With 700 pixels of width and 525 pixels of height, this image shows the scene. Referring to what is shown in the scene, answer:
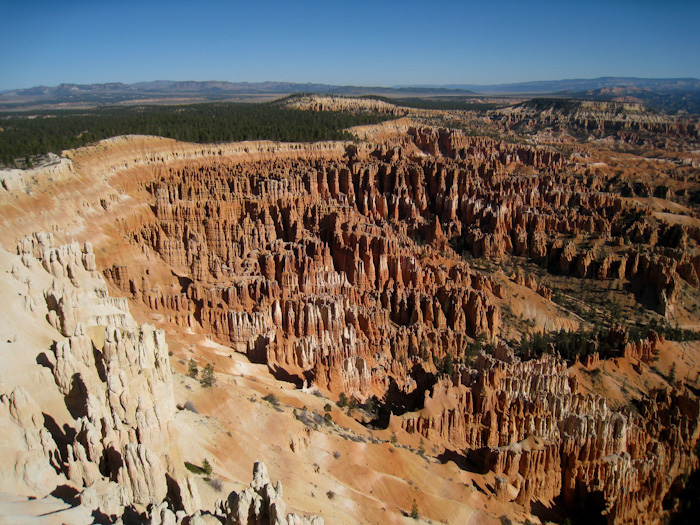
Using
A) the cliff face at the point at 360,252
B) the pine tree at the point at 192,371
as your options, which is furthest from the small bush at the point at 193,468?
the cliff face at the point at 360,252

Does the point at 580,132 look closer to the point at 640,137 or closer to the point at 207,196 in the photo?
the point at 640,137

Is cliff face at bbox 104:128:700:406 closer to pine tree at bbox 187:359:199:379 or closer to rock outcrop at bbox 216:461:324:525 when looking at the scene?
pine tree at bbox 187:359:199:379

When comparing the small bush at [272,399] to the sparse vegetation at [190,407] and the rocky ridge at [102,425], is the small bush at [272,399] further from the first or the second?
the rocky ridge at [102,425]

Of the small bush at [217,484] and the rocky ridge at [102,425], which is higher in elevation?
the rocky ridge at [102,425]

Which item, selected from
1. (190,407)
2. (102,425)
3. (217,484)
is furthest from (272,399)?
(102,425)

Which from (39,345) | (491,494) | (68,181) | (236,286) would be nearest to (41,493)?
(39,345)
